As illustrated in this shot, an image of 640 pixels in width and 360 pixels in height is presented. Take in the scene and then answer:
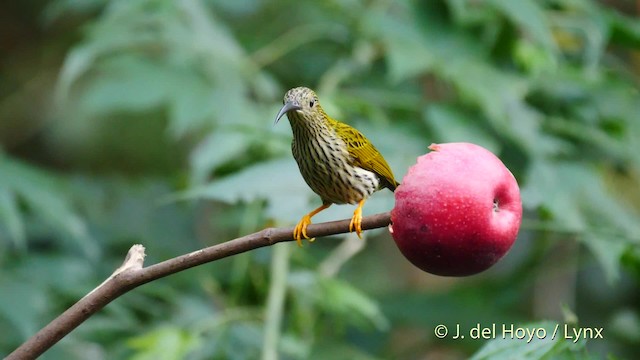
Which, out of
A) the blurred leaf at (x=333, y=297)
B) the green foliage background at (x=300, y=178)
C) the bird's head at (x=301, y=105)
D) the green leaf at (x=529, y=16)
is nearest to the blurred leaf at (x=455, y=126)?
the green foliage background at (x=300, y=178)

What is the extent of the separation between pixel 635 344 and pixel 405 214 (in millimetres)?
3408

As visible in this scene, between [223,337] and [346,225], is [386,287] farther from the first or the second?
[346,225]

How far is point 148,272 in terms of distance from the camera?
55.5 inches

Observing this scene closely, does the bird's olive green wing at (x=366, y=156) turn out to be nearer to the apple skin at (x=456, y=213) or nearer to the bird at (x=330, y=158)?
the bird at (x=330, y=158)

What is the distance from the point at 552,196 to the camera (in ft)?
10.9

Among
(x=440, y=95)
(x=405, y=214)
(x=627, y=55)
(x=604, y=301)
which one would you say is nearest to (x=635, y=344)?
(x=604, y=301)

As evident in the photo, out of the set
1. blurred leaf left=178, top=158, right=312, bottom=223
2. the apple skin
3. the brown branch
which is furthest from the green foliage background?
the brown branch

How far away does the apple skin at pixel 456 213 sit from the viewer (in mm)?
1473

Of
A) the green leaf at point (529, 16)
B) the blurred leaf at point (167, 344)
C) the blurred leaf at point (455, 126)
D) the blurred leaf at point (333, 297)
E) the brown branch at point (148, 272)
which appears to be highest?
the green leaf at point (529, 16)

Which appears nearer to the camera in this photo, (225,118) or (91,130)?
(225,118)

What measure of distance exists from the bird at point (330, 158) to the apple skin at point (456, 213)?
0.60 metres

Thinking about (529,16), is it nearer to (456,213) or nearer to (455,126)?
(455,126)

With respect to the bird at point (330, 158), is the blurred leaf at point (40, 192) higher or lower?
higher

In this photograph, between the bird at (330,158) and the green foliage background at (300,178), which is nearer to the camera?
the bird at (330,158)
